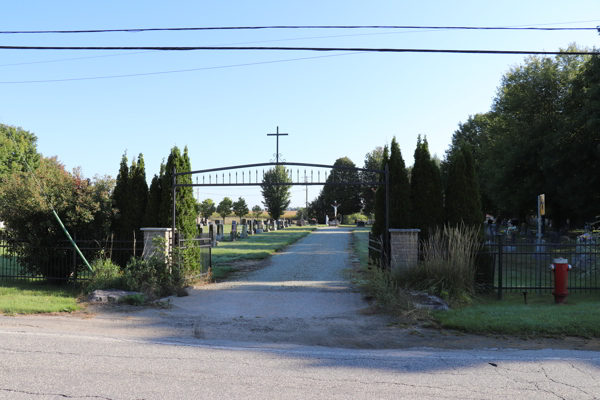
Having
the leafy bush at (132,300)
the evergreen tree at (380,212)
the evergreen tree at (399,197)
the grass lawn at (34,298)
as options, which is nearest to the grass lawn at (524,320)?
the evergreen tree at (399,197)

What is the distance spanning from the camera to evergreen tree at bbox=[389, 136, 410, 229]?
483 inches

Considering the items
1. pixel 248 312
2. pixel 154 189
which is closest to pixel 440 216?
pixel 248 312

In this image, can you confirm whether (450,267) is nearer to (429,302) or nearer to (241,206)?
(429,302)

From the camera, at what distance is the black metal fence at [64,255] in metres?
12.2

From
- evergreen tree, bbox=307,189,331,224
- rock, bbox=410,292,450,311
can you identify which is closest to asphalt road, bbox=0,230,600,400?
rock, bbox=410,292,450,311

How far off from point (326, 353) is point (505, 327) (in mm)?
3196

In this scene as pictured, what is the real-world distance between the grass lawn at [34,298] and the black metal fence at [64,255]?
0.99 ft

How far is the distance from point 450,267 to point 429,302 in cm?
130

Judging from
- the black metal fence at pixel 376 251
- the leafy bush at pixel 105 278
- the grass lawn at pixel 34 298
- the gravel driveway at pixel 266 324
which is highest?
the black metal fence at pixel 376 251

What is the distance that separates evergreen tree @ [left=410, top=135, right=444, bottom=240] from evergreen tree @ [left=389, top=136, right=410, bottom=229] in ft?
0.60

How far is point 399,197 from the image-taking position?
1237 cm

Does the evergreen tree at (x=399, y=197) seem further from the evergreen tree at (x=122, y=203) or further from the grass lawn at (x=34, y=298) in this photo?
the grass lawn at (x=34, y=298)

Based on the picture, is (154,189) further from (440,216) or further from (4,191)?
(440,216)

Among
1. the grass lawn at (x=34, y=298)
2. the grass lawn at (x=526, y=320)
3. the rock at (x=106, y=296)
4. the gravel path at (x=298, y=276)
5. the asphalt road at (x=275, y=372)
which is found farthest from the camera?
the gravel path at (x=298, y=276)
